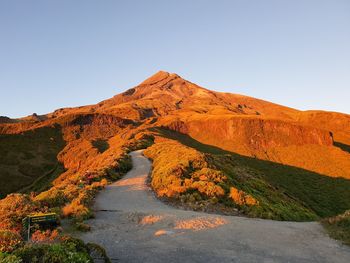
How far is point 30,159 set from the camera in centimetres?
8019

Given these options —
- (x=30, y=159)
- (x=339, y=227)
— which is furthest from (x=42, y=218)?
(x=30, y=159)

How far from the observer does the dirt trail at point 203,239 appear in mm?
10648

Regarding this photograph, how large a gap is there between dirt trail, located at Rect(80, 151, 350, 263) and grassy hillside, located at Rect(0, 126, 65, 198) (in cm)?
4887

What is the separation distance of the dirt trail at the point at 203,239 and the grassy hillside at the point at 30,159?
48.9m

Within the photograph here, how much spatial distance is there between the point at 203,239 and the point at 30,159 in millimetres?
77360

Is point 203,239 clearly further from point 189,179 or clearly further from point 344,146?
point 344,146

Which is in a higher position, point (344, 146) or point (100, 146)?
point (100, 146)

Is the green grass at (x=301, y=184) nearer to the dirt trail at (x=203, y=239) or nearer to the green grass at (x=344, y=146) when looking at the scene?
the dirt trail at (x=203, y=239)

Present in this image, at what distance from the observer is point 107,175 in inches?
1210

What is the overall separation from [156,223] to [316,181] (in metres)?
57.6

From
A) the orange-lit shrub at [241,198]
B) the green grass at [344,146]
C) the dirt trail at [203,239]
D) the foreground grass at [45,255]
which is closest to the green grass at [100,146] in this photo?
the orange-lit shrub at [241,198]

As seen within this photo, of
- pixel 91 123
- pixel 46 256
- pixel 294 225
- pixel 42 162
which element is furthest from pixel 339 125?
pixel 46 256

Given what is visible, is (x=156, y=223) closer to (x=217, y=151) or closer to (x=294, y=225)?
(x=294, y=225)

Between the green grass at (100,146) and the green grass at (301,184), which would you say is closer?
the green grass at (301,184)
